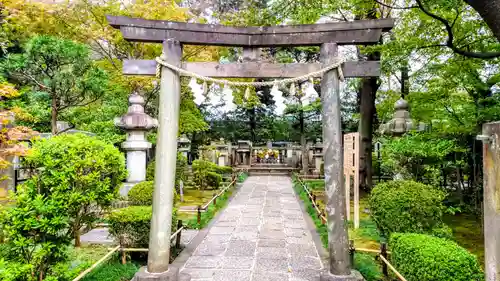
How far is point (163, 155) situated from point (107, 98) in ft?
29.7

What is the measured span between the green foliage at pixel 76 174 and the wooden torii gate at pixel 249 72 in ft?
3.42

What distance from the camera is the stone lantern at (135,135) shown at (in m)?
10.5

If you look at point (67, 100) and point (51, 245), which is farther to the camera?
point (67, 100)

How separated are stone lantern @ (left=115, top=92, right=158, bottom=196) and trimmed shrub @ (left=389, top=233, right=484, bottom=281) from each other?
867 centimetres

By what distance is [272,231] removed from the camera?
7.82 metres

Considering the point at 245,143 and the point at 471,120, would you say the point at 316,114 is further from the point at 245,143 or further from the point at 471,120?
the point at 471,120

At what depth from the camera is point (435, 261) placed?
12.4ft

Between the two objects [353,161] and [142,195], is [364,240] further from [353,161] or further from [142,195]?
[142,195]

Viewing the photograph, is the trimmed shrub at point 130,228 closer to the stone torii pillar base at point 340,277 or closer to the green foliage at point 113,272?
the green foliage at point 113,272

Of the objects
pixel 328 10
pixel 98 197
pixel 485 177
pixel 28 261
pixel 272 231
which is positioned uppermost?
pixel 328 10

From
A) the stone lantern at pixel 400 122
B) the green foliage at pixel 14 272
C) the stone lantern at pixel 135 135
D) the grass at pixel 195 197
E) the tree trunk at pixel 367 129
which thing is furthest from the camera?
the tree trunk at pixel 367 129

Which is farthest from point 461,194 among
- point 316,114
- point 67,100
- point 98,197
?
point 316,114

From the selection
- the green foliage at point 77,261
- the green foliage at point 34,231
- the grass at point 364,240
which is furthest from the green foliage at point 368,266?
the green foliage at point 34,231

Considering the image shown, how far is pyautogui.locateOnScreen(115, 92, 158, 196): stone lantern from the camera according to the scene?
10523mm
